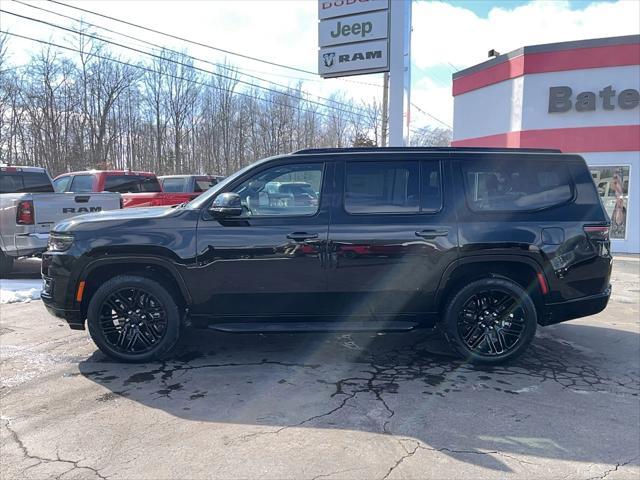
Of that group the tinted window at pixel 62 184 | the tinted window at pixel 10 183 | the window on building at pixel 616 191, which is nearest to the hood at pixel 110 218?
the tinted window at pixel 10 183

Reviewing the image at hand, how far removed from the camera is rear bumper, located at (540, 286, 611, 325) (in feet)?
15.2

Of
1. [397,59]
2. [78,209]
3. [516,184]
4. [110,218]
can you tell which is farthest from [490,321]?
[397,59]

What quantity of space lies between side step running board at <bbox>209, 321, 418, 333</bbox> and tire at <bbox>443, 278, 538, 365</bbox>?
44 cm

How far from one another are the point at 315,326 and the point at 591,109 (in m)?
11.8

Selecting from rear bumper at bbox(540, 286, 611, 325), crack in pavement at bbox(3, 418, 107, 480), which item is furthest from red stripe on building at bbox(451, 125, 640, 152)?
crack in pavement at bbox(3, 418, 107, 480)

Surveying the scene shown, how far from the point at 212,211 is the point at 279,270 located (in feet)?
2.70

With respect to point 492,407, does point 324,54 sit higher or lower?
higher

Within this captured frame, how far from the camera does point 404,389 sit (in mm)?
4066

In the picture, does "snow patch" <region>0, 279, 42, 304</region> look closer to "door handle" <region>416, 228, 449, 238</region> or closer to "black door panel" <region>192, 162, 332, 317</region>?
"black door panel" <region>192, 162, 332, 317</region>

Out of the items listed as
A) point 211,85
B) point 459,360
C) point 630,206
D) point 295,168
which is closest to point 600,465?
point 459,360

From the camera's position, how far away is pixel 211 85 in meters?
45.1

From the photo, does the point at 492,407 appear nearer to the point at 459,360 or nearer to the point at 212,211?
the point at 459,360

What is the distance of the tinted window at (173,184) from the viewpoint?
1380 cm

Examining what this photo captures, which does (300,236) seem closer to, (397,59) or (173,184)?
(397,59)
